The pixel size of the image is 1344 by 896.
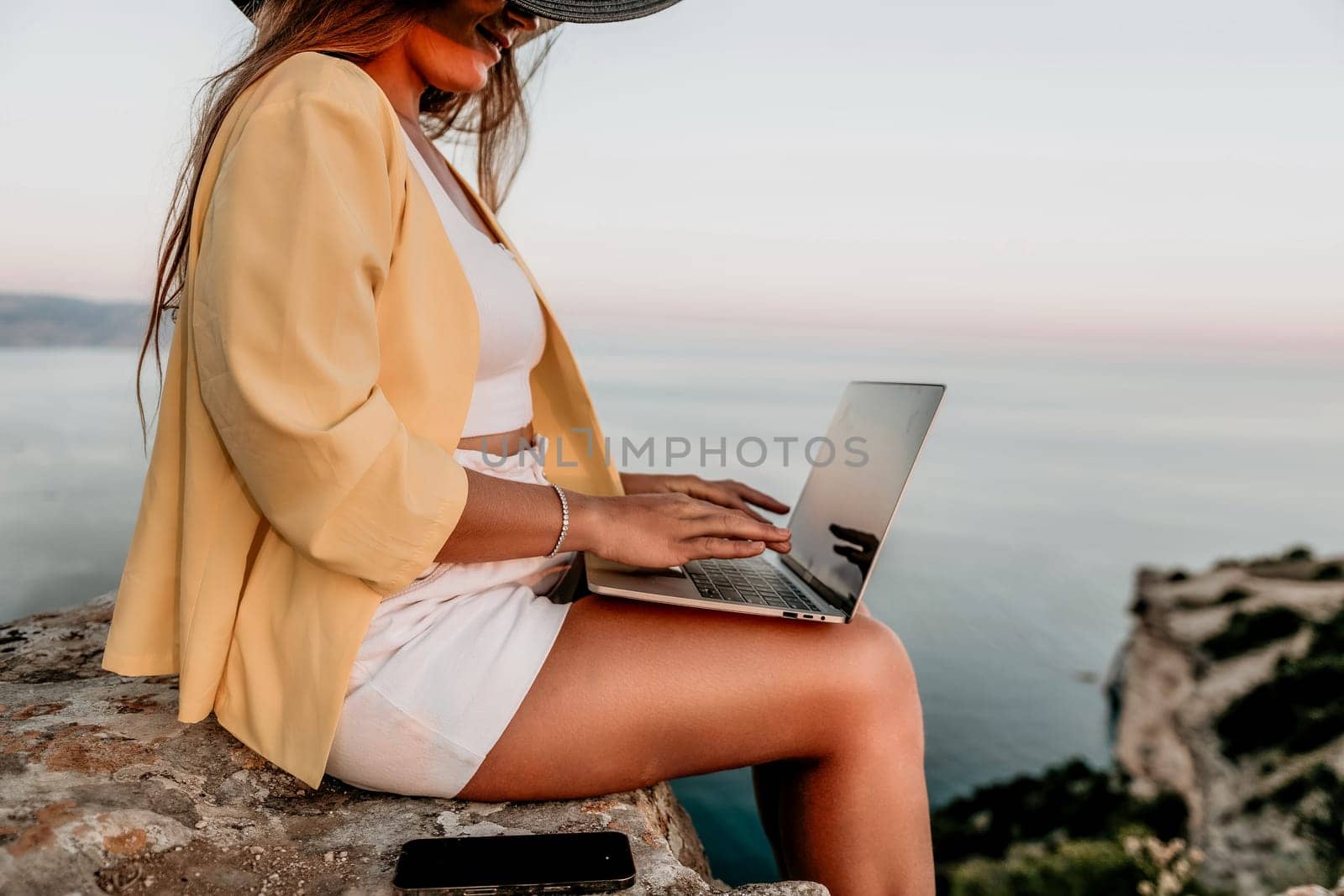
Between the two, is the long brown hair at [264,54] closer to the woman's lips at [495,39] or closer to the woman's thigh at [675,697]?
the woman's lips at [495,39]

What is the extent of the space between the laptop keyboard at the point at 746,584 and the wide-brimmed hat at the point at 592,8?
87 centimetres

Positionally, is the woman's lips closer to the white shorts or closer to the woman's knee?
the white shorts

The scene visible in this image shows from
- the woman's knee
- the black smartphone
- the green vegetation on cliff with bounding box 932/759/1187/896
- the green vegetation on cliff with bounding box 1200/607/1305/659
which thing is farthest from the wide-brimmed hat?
the green vegetation on cliff with bounding box 1200/607/1305/659

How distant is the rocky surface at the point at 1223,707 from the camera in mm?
5402

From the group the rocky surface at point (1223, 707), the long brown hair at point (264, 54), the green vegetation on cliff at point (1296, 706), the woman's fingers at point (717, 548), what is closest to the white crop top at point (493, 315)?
the long brown hair at point (264, 54)

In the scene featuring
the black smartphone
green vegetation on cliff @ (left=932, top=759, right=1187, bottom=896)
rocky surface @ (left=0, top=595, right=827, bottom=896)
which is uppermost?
the black smartphone

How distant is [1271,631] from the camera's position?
724 cm

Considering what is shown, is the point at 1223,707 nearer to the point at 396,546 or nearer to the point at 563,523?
the point at 563,523

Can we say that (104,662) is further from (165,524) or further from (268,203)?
(268,203)

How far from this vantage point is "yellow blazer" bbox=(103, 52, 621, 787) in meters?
1.01

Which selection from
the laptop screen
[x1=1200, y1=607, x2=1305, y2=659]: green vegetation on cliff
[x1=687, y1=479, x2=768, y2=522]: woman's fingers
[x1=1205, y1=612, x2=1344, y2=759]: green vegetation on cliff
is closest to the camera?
the laptop screen

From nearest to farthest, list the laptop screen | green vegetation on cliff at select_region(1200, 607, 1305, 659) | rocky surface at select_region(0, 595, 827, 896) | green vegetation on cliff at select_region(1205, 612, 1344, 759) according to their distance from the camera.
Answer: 1. rocky surface at select_region(0, 595, 827, 896)
2. the laptop screen
3. green vegetation on cliff at select_region(1205, 612, 1344, 759)
4. green vegetation on cliff at select_region(1200, 607, 1305, 659)

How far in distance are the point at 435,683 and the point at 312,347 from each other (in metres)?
0.44

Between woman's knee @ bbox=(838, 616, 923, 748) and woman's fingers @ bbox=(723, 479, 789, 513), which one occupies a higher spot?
woman's fingers @ bbox=(723, 479, 789, 513)
